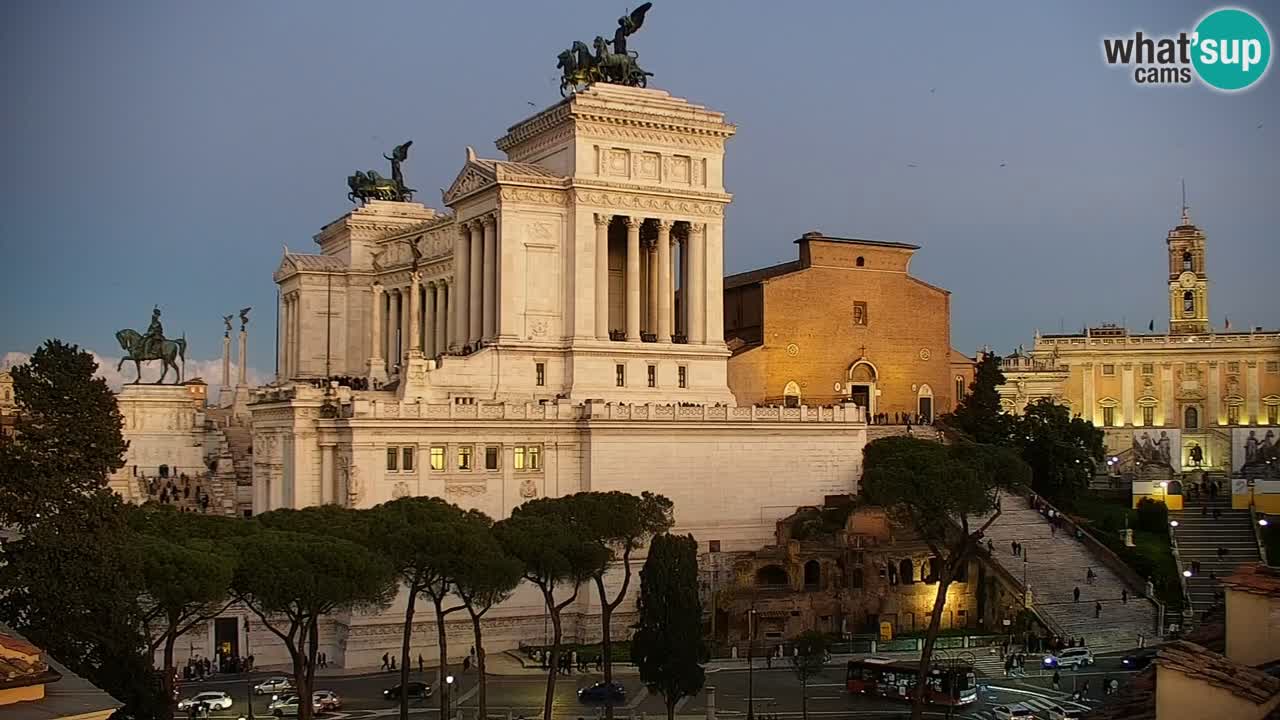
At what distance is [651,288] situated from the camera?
267 feet

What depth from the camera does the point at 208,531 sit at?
161 ft

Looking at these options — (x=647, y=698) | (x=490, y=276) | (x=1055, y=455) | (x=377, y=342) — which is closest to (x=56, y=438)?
(x=647, y=698)

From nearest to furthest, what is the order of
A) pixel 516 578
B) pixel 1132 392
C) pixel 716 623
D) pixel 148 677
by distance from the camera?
pixel 148 677, pixel 516 578, pixel 716 623, pixel 1132 392

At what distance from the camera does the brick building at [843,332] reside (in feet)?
296

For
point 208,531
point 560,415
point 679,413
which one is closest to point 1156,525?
point 679,413

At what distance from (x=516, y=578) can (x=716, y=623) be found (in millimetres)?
16917

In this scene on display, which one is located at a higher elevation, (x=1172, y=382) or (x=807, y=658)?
(x=1172, y=382)

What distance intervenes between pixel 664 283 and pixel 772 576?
18337 mm

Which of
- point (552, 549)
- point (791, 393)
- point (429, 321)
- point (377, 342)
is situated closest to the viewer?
point (552, 549)

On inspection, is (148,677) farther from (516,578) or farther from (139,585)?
(516,578)

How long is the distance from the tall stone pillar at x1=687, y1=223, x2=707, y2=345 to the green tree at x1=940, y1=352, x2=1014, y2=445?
740 inches

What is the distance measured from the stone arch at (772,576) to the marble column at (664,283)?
15308 mm

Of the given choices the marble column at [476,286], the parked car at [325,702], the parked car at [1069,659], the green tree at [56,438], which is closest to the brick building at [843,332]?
the marble column at [476,286]

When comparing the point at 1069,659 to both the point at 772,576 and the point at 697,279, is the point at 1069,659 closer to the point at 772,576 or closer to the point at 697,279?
the point at 772,576
